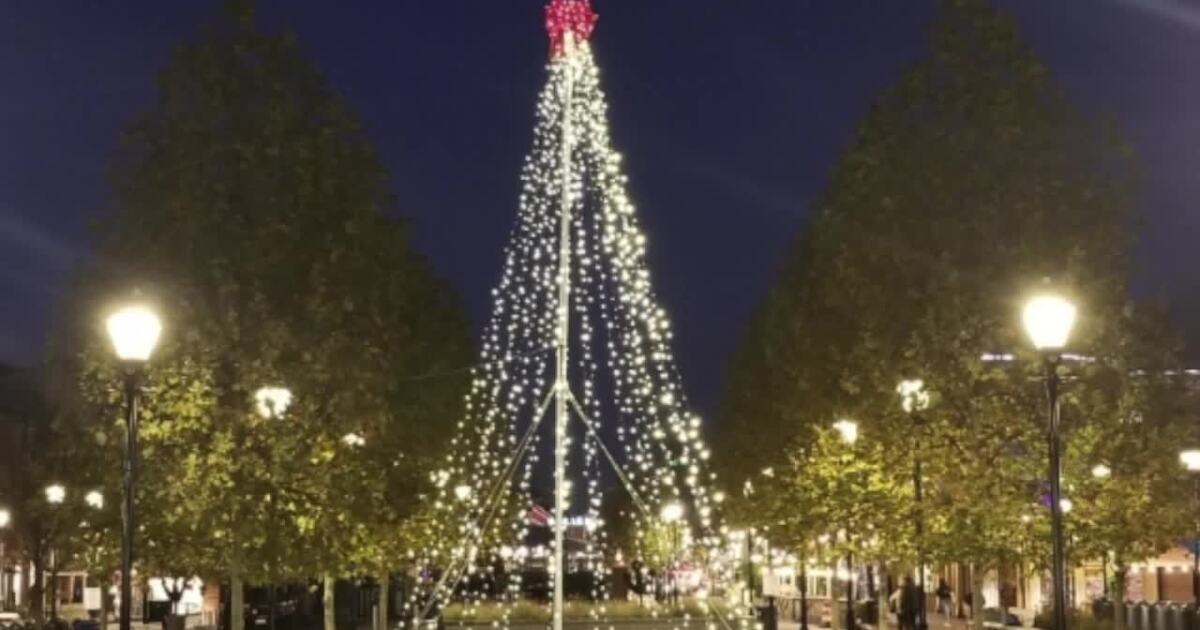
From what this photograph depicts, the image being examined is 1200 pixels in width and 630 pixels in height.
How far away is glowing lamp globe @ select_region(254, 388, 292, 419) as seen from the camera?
23781 mm

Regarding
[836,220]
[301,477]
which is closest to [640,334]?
[836,220]

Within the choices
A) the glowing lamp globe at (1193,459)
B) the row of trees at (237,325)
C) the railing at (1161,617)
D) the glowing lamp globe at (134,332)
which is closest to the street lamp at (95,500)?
the row of trees at (237,325)

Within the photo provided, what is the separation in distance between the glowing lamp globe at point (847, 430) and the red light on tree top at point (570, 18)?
10.9m

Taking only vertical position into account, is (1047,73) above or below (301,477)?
above

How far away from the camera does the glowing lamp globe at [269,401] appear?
23781mm

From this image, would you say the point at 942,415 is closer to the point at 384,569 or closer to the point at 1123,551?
the point at 1123,551

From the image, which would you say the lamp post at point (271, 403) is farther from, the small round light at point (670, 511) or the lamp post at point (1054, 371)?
the lamp post at point (1054, 371)

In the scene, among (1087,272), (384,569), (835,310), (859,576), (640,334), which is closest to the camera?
(1087,272)

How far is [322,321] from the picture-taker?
2462cm

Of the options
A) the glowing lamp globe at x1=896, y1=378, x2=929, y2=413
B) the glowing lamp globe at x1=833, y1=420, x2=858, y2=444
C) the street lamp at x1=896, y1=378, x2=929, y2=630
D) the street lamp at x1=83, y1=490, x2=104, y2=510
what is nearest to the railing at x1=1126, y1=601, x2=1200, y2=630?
the glowing lamp globe at x1=833, y1=420, x2=858, y2=444

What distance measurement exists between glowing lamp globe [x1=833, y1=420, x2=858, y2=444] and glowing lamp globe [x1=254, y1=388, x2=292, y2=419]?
1066cm

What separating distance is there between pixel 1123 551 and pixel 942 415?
335cm

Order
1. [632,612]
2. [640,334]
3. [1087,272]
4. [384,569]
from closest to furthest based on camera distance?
[1087,272]
[640,334]
[384,569]
[632,612]

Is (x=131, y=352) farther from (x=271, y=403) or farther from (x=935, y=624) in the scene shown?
(x=935, y=624)
